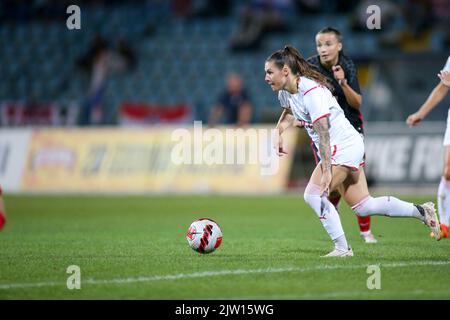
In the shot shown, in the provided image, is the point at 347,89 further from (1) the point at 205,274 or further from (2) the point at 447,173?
(1) the point at 205,274

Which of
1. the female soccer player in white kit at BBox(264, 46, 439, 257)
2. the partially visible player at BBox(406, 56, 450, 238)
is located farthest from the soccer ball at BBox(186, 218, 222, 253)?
the partially visible player at BBox(406, 56, 450, 238)

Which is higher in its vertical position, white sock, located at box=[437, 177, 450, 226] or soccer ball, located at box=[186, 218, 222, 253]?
white sock, located at box=[437, 177, 450, 226]

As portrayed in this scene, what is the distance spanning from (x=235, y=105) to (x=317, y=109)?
43.8 ft

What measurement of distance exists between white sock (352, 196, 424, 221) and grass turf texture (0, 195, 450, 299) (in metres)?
0.42

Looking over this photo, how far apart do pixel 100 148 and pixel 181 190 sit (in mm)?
2268

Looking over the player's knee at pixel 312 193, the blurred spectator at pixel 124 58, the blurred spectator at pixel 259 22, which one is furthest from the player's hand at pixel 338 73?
the blurred spectator at pixel 124 58

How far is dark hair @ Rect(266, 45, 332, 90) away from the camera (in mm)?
8656

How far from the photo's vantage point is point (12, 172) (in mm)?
22438

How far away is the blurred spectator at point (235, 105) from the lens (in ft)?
70.4

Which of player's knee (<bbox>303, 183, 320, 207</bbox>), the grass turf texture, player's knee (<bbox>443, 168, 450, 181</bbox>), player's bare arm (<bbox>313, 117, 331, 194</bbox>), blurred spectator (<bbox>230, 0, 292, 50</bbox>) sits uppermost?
blurred spectator (<bbox>230, 0, 292, 50</bbox>)

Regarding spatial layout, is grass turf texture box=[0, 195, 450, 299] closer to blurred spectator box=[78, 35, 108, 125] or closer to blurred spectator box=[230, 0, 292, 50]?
blurred spectator box=[78, 35, 108, 125]

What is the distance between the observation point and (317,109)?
854cm

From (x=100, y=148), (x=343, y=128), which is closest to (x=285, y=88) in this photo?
(x=343, y=128)

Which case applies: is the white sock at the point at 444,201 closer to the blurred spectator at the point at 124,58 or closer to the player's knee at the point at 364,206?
the player's knee at the point at 364,206
